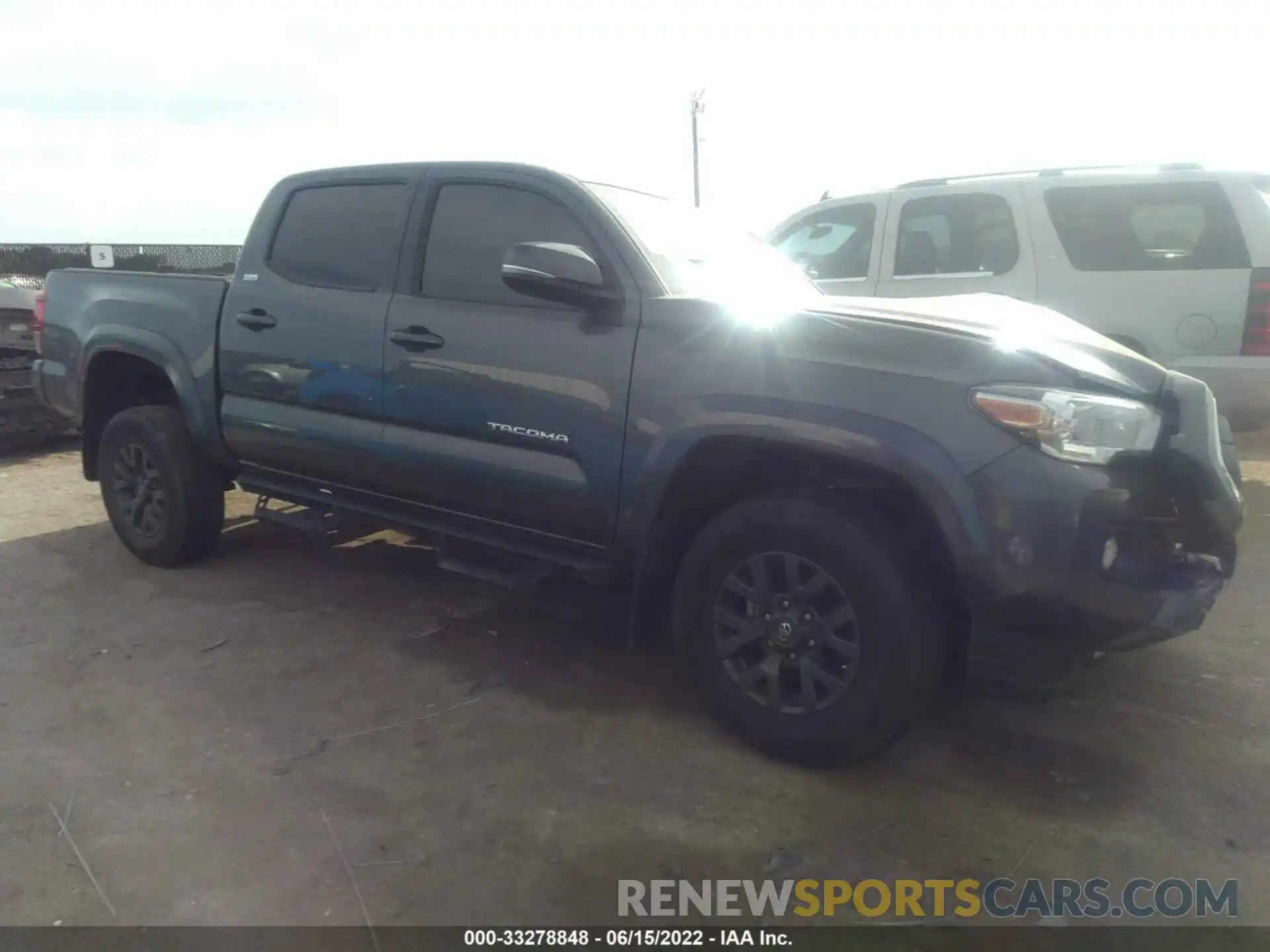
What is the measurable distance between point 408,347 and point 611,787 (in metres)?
1.84

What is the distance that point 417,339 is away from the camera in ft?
12.3

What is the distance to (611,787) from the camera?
2.95 metres

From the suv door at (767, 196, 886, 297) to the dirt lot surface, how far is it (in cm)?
347

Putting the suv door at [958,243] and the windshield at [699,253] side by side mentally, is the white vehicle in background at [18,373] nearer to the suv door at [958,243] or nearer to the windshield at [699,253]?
the windshield at [699,253]

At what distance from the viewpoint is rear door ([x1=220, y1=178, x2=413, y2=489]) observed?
3963 mm

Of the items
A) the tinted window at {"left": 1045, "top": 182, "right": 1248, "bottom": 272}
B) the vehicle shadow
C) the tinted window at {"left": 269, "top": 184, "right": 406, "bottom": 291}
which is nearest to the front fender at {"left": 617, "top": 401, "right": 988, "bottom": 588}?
the tinted window at {"left": 269, "top": 184, "right": 406, "bottom": 291}

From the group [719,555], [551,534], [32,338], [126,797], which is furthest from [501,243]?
[32,338]

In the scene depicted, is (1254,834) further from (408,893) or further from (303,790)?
(303,790)

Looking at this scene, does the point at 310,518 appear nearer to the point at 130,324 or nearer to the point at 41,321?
the point at 130,324

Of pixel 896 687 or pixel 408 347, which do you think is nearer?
pixel 896 687

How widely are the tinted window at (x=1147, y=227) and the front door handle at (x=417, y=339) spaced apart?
177 inches

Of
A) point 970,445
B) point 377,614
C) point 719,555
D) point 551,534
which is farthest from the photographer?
point 377,614

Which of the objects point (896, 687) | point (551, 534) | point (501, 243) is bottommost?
point (896, 687)

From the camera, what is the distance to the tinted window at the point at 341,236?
4.03m
